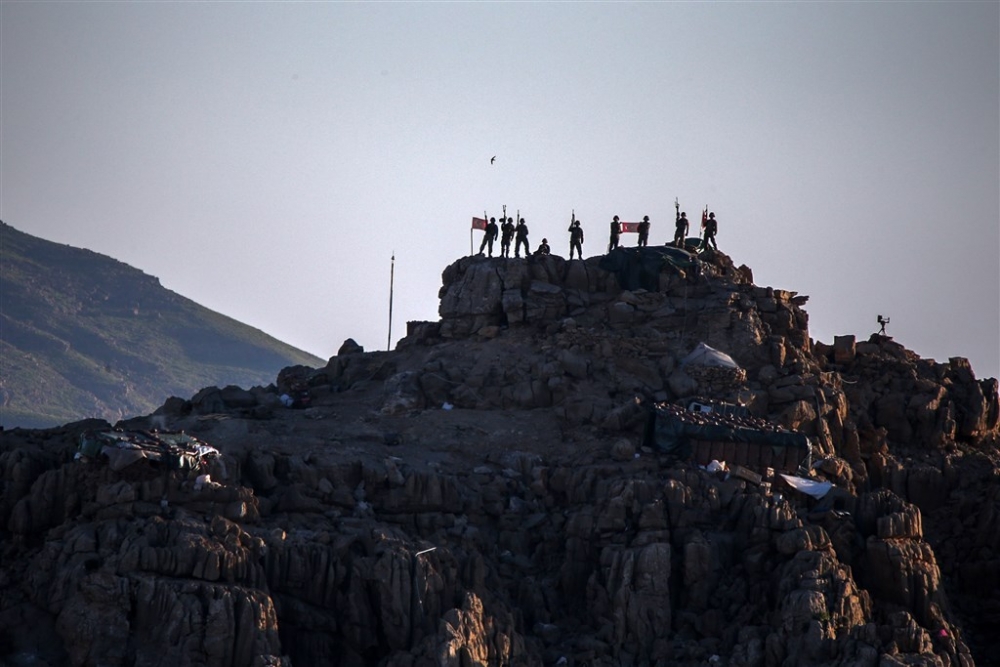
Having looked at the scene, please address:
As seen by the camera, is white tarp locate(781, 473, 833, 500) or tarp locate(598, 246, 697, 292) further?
tarp locate(598, 246, 697, 292)

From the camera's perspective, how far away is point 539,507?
2404 inches

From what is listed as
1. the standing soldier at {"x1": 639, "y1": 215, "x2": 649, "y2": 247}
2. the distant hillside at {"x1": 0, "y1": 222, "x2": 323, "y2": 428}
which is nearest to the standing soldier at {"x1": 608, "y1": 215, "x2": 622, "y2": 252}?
the standing soldier at {"x1": 639, "y1": 215, "x2": 649, "y2": 247}

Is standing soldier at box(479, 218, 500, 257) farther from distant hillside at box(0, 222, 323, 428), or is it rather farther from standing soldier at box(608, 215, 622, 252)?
distant hillside at box(0, 222, 323, 428)

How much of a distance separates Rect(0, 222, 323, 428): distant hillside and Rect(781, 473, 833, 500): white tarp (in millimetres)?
94208

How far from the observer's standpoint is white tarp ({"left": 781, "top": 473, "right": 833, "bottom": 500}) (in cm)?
6225

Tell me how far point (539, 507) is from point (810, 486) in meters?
8.63

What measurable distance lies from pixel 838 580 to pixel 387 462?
44.9 ft

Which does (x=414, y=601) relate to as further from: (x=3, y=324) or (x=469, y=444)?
(x=3, y=324)

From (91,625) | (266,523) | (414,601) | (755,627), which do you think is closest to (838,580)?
(755,627)

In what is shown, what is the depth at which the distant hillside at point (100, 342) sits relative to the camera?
525 feet

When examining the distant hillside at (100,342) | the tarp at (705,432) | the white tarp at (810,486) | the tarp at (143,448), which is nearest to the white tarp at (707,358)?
the tarp at (705,432)

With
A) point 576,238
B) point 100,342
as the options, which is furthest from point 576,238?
point 100,342

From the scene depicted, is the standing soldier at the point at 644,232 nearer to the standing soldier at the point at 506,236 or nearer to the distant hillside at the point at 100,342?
the standing soldier at the point at 506,236

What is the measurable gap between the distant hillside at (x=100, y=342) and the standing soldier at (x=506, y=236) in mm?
82260
